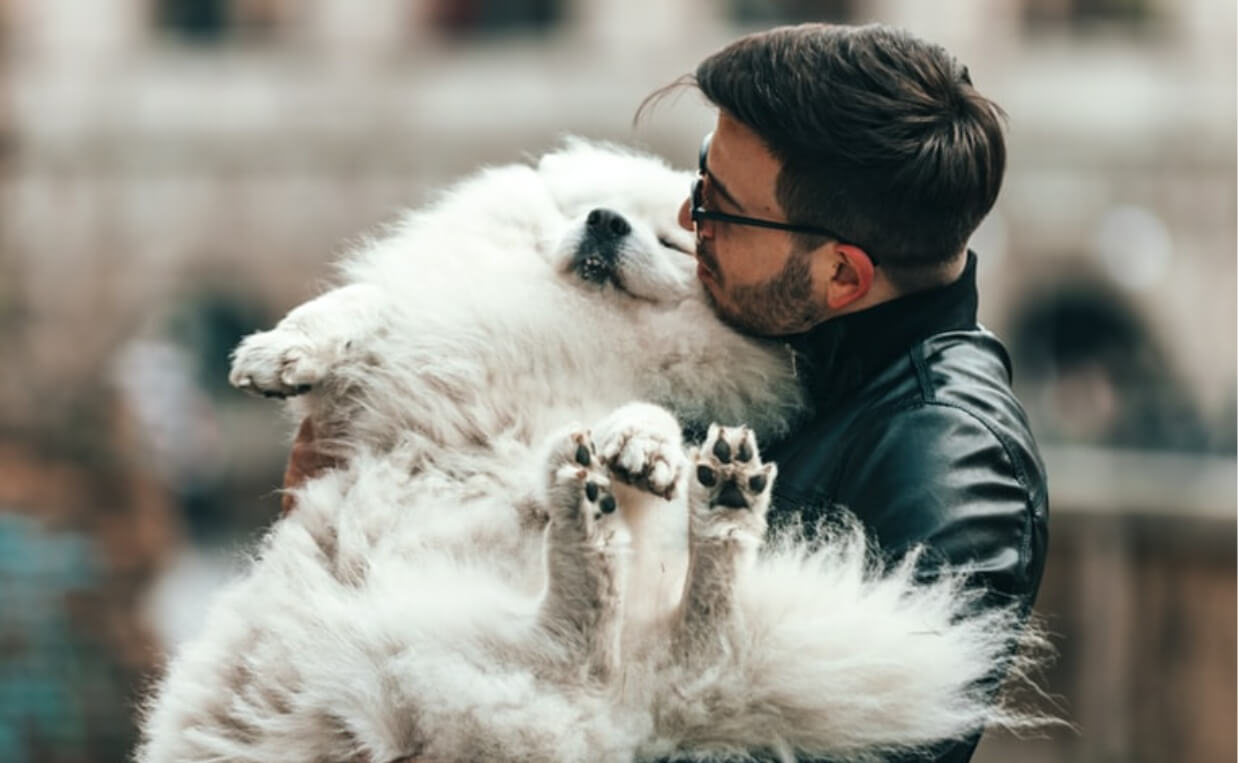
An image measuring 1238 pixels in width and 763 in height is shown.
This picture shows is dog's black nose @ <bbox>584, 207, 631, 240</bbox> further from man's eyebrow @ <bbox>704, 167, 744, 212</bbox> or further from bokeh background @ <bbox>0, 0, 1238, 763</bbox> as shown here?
bokeh background @ <bbox>0, 0, 1238, 763</bbox>

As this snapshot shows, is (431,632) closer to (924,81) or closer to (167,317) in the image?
(924,81)

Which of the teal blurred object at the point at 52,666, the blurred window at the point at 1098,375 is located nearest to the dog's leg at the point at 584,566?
the teal blurred object at the point at 52,666

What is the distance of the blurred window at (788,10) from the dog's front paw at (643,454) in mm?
22298

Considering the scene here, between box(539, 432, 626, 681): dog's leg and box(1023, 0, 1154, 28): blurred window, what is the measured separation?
2334cm

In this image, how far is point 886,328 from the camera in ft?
10.9

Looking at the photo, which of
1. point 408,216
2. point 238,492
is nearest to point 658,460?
point 408,216

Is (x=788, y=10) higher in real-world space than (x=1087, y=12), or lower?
lower

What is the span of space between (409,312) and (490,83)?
22.2 m

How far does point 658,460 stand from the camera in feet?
10.2

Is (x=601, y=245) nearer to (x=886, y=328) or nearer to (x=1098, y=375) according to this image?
(x=886, y=328)

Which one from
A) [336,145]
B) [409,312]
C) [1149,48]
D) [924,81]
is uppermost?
[924,81]

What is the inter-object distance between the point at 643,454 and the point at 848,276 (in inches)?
21.6

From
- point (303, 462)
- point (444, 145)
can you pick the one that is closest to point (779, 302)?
point (303, 462)

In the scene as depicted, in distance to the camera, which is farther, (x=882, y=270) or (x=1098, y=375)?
(x=1098, y=375)
